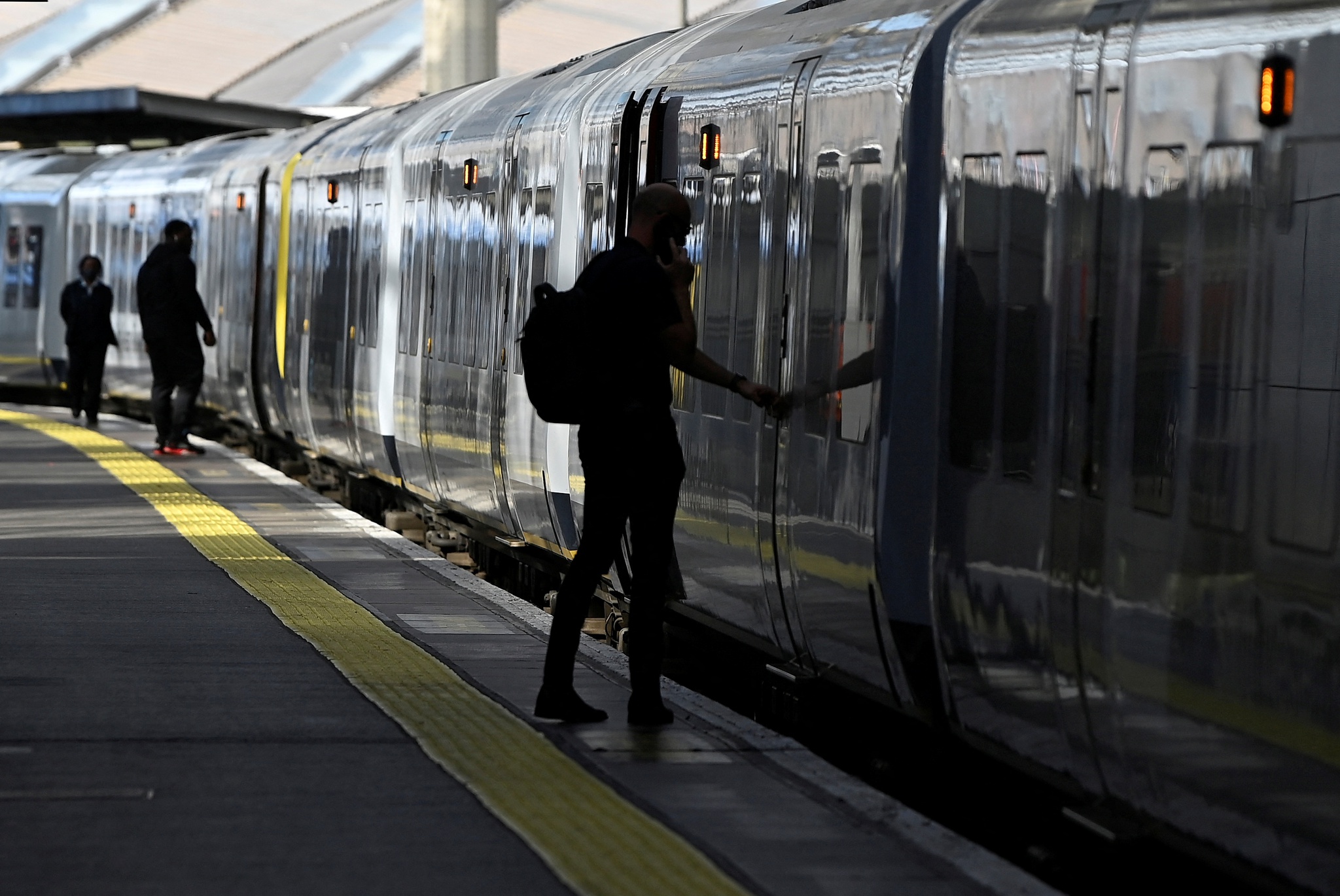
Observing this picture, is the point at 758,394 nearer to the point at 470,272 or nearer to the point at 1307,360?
the point at 1307,360

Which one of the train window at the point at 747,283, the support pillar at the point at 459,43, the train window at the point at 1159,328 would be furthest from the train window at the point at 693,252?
the support pillar at the point at 459,43

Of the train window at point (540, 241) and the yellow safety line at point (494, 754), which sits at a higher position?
the train window at point (540, 241)

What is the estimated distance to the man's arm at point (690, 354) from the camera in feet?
23.1

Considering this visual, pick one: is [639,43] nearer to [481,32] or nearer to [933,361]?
[933,361]

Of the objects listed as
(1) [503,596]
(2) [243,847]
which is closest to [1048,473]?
(2) [243,847]

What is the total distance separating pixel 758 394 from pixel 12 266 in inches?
936

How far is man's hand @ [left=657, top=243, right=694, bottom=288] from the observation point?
24.3 ft

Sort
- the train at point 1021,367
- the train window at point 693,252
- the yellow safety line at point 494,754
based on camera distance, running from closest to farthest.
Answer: the train at point 1021,367 < the yellow safety line at point 494,754 < the train window at point 693,252

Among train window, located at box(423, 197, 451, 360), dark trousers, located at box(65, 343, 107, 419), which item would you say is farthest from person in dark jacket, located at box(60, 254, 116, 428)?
train window, located at box(423, 197, 451, 360)

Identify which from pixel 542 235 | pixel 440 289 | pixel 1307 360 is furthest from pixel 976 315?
pixel 440 289

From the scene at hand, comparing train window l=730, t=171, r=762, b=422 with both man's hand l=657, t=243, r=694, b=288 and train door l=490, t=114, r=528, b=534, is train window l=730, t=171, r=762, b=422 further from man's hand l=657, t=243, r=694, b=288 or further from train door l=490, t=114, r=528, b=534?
train door l=490, t=114, r=528, b=534

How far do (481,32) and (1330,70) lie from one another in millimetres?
31938

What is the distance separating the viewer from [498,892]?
5.18 meters

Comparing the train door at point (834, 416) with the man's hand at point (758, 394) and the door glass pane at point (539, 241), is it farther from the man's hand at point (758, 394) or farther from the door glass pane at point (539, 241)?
the door glass pane at point (539, 241)
